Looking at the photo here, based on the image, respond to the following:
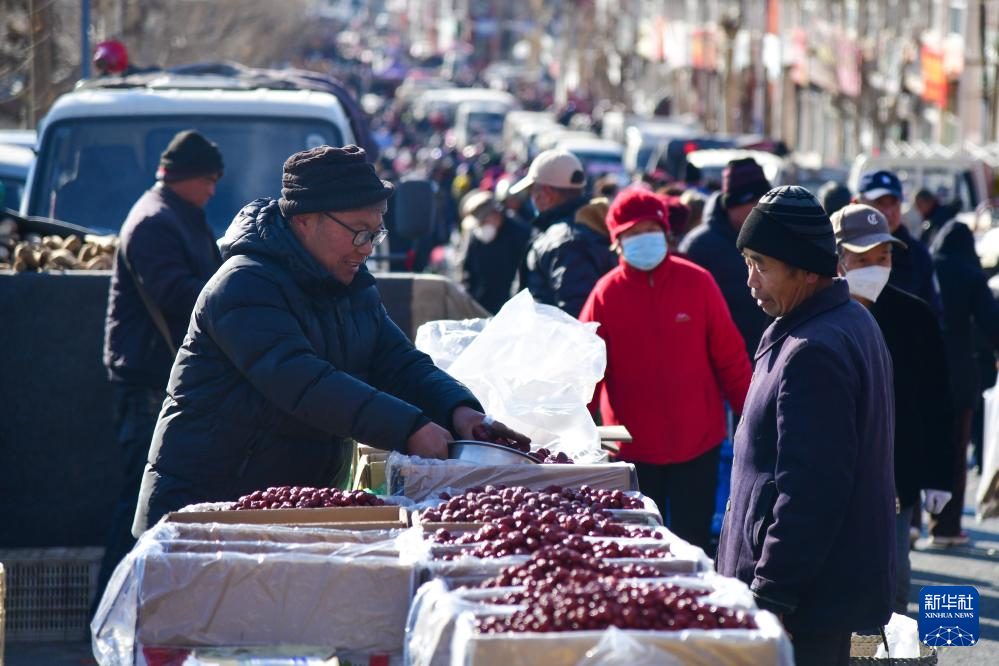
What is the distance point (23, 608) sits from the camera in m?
7.09

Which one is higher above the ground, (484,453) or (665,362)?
(484,453)

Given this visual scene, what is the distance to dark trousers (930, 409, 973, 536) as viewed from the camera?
30.3 feet

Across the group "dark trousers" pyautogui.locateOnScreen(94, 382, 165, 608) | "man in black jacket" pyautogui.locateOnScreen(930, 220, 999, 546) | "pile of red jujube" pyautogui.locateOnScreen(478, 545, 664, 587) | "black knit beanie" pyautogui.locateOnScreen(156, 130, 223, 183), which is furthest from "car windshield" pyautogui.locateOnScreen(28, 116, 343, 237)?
"pile of red jujube" pyautogui.locateOnScreen(478, 545, 664, 587)

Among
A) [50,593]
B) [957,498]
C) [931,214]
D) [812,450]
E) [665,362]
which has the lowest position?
[957,498]

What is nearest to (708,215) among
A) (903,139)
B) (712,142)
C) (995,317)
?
(995,317)

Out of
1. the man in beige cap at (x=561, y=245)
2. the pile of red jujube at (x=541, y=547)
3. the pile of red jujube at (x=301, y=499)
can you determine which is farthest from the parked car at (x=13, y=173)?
the pile of red jujube at (x=541, y=547)

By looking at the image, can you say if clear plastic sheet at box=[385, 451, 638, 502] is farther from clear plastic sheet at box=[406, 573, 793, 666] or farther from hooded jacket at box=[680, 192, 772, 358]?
hooded jacket at box=[680, 192, 772, 358]

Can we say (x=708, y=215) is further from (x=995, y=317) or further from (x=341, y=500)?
(x=341, y=500)

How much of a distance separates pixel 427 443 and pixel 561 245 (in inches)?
147

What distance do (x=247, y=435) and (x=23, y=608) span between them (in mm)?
2833

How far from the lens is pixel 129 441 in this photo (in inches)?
277

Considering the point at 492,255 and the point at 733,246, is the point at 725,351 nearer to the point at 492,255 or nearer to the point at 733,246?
the point at 733,246

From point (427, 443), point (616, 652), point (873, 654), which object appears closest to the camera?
point (616, 652)

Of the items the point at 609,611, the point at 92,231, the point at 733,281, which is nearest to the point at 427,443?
the point at 609,611
